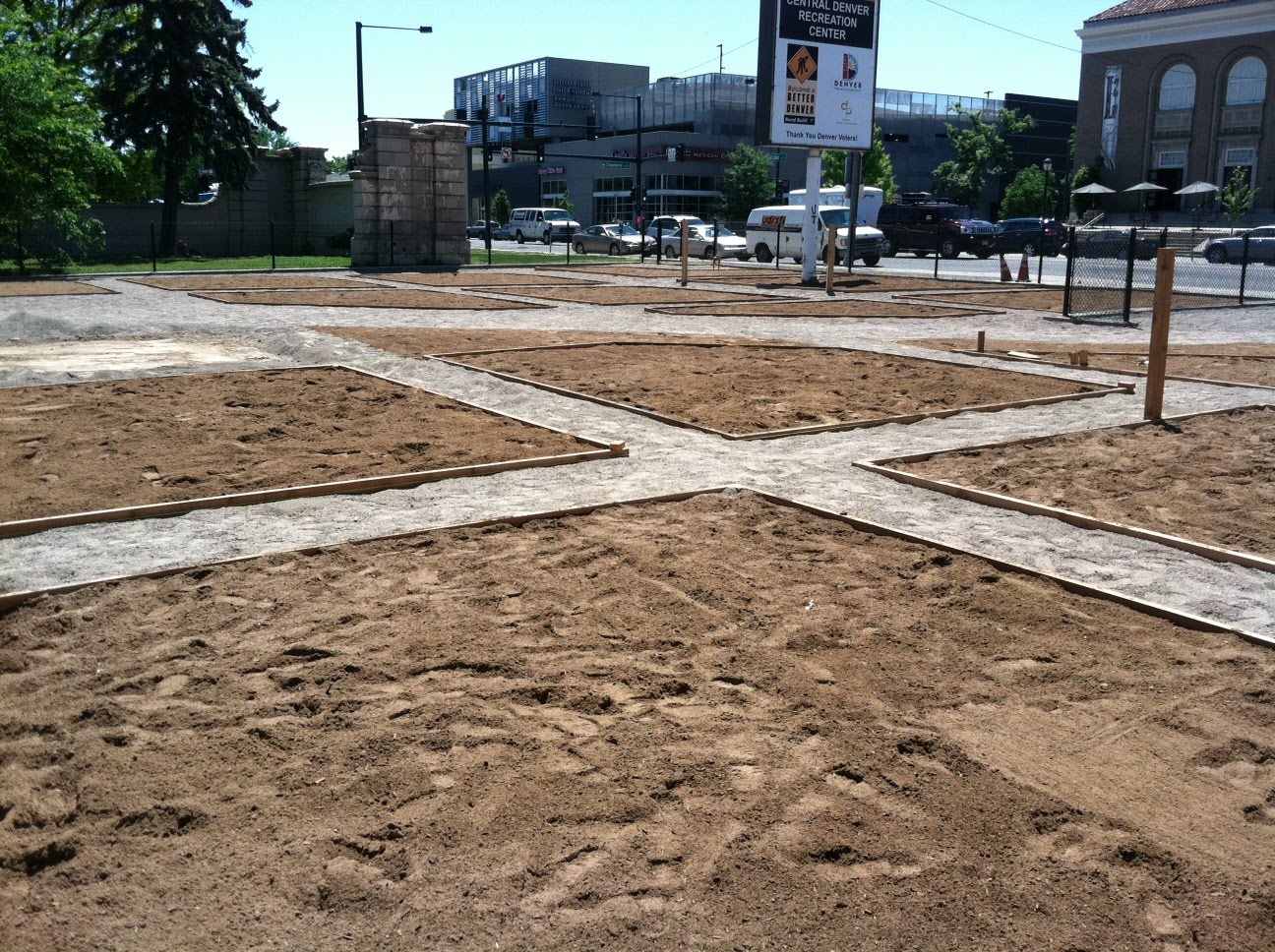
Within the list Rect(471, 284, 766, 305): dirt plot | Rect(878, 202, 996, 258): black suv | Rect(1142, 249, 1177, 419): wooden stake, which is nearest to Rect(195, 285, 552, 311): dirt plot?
Rect(471, 284, 766, 305): dirt plot

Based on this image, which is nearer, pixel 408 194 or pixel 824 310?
pixel 824 310

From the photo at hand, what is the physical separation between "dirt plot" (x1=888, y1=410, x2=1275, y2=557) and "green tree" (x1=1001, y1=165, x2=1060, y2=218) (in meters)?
79.8

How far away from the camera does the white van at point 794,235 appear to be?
4206 cm

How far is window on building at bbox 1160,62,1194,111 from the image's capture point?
7206 centimetres

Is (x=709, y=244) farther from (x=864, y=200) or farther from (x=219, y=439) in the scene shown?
(x=219, y=439)

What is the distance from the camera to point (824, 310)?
893 inches

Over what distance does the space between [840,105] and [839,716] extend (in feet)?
97.7

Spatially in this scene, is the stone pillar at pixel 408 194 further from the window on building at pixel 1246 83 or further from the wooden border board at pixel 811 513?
the window on building at pixel 1246 83

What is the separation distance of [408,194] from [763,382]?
1095 inches

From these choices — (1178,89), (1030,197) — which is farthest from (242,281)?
(1030,197)

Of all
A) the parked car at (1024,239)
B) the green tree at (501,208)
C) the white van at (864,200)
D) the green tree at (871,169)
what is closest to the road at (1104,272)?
the parked car at (1024,239)

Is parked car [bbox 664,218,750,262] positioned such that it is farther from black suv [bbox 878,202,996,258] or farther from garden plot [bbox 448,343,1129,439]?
garden plot [bbox 448,343,1129,439]

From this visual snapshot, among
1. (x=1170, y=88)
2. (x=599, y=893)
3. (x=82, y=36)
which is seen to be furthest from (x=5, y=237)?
(x=1170, y=88)

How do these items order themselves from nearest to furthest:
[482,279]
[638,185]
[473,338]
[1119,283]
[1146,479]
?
1. [1146,479]
2. [473,338]
3. [1119,283]
4. [482,279]
5. [638,185]
